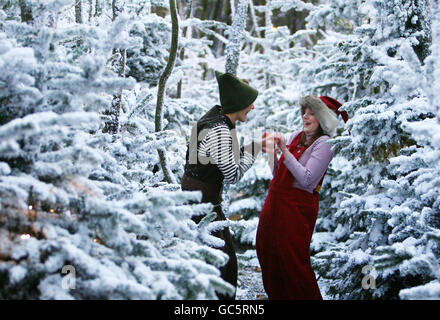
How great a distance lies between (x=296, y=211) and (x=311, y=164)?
45 centimetres

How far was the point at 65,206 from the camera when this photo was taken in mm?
1673

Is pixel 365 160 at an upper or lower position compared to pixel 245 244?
upper

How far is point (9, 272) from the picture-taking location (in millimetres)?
1384

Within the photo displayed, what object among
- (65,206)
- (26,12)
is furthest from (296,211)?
(26,12)

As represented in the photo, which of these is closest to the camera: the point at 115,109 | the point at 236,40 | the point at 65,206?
the point at 65,206

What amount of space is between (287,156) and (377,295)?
1560mm

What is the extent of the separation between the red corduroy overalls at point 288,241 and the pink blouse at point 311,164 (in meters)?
0.08

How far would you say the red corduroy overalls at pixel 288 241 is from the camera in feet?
10.2

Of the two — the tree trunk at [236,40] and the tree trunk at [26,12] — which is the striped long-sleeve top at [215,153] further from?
the tree trunk at [236,40]

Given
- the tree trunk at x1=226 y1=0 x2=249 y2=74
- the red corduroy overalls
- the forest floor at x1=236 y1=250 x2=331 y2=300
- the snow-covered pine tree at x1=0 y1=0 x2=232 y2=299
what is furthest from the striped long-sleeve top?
the tree trunk at x1=226 y1=0 x2=249 y2=74

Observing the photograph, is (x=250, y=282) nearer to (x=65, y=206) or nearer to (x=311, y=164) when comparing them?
(x=311, y=164)
